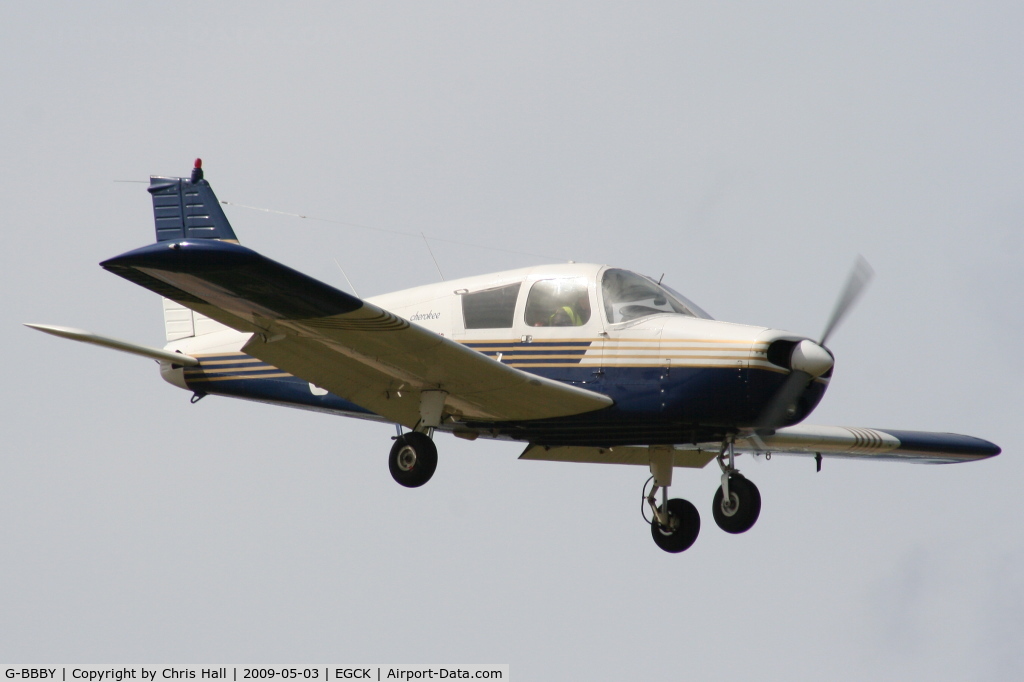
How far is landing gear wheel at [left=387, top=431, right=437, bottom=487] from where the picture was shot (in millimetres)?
13172

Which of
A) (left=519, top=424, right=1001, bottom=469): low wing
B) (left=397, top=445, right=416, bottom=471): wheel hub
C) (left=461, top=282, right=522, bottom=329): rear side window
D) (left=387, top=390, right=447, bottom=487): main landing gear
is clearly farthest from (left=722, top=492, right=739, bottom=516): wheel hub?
(left=397, top=445, right=416, bottom=471): wheel hub

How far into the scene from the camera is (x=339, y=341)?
12.7 m

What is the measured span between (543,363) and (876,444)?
5.36 m

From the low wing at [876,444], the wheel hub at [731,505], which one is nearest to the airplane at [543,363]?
Result: the wheel hub at [731,505]

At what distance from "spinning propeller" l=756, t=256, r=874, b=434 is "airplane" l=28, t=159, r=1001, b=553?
0.04 ft

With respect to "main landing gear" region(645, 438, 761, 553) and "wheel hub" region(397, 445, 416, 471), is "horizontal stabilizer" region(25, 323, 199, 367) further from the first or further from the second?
"main landing gear" region(645, 438, 761, 553)

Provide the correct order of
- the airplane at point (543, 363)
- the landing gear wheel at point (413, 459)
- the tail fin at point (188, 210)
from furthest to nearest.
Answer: the tail fin at point (188, 210), the landing gear wheel at point (413, 459), the airplane at point (543, 363)

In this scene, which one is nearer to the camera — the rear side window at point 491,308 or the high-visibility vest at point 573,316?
the high-visibility vest at point 573,316

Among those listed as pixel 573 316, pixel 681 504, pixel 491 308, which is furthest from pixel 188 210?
pixel 681 504

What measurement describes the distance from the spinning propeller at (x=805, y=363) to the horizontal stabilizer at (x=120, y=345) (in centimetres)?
698

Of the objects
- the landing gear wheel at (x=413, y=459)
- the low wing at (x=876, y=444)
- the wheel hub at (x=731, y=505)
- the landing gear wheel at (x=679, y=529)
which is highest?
the low wing at (x=876, y=444)

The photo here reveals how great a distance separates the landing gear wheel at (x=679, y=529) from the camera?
Result: 1441cm

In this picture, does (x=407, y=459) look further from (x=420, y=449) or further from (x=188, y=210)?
(x=188, y=210)

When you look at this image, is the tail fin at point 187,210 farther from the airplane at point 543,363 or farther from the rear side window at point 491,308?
the rear side window at point 491,308
